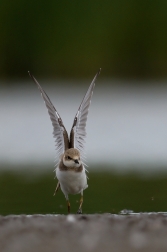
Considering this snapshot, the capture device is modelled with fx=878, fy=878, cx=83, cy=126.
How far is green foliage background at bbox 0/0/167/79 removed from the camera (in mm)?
24078

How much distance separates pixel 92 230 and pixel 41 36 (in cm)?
1754

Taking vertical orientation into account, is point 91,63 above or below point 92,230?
below

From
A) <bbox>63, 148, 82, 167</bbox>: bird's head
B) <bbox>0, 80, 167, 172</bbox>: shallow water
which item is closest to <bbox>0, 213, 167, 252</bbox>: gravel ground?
<bbox>63, 148, 82, 167</bbox>: bird's head

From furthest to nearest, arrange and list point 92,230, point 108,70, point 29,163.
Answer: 1. point 108,70
2. point 29,163
3. point 92,230

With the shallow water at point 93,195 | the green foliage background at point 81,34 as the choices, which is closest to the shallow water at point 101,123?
the green foliage background at point 81,34

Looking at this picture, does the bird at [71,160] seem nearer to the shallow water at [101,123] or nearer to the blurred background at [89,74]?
the shallow water at [101,123]

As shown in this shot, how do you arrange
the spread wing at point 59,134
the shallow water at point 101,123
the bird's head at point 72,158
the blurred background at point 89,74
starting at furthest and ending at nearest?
1. the blurred background at point 89,74
2. the shallow water at point 101,123
3. the spread wing at point 59,134
4. the bird's head at point 72,158

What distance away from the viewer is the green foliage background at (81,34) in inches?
948

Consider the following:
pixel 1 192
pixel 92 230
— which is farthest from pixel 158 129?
pixel 92 230

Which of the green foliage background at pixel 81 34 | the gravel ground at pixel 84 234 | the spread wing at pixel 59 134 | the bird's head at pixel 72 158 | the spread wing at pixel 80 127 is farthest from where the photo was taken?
the green foliage background at pixel 81 34

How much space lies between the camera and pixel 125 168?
53.6 feet

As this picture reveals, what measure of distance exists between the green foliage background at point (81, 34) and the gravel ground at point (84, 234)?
16.4 meters

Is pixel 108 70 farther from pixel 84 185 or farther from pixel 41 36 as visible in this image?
pixel 84 185

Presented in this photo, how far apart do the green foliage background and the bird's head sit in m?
13.5
